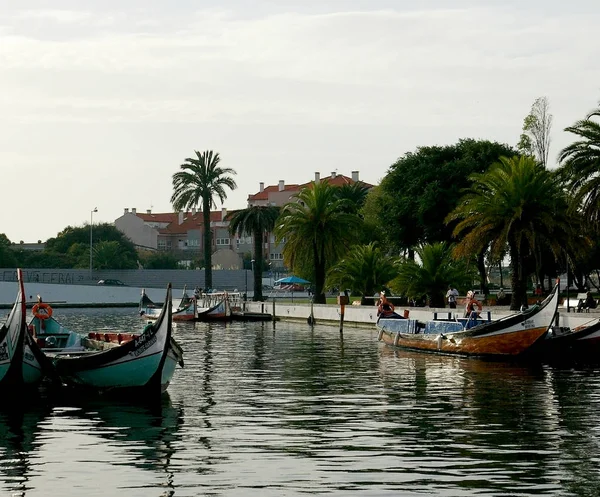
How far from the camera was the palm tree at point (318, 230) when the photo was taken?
81500mm

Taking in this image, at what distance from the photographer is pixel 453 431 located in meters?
23.4

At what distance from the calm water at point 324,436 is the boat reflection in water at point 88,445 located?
0.04m

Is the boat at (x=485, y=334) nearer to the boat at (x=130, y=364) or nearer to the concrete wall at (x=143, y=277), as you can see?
the boat at (x=130, y=364)

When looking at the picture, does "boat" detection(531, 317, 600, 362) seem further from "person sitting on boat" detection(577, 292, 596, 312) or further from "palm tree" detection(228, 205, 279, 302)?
"palm tree" detection(228, 205, 279, 302)

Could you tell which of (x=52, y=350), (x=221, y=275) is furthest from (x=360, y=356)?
(x=221, y=275)

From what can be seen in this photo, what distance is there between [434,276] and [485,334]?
27323 millimetres

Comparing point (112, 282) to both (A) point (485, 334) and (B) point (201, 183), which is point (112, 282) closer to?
(B) point (201, 183)

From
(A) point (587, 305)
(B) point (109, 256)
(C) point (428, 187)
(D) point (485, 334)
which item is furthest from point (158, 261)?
(D) point (485, 334)

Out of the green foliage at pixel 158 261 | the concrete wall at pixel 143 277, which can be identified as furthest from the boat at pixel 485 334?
the green foliage at pixel 158 261

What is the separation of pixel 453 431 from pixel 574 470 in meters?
4.73

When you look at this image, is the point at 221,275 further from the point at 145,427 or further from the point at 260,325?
the point at 145,427

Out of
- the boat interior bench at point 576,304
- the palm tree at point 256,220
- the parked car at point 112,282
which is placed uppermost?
the palm tree at point 256,220

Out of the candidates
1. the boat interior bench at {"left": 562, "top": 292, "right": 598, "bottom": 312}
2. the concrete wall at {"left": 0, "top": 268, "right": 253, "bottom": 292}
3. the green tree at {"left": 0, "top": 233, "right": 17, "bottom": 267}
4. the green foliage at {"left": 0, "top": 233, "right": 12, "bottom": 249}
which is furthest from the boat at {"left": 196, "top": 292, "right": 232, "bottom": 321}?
the green foliage at {"left": 0, "top": 233, "right": 12, "bottom": 249}

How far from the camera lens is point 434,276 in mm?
68938
